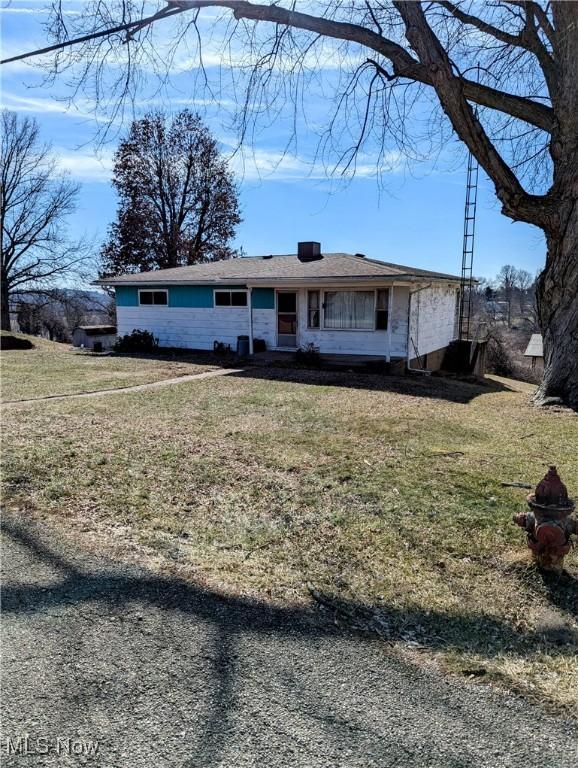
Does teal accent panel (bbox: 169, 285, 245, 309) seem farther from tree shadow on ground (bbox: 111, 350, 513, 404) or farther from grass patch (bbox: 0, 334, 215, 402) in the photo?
grass patch (bbox: 0, 334, 215, 402)

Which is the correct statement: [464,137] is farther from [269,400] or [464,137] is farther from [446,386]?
[446,386]

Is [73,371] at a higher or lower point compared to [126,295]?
lower

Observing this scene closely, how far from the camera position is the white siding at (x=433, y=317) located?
15.5 meters

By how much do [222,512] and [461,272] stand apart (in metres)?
17.9

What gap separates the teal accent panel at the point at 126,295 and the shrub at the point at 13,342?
12.3 feet

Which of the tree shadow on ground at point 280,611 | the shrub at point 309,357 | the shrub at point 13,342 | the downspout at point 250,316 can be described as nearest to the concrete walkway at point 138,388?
the shrub at point 309,357

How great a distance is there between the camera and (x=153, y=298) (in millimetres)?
18906

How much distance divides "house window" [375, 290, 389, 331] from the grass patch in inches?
202

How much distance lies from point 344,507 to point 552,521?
1628mm

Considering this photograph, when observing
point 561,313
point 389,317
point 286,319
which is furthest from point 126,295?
point 561,313

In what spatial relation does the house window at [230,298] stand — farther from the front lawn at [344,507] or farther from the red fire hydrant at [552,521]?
the red fire hydrant at [552,521]

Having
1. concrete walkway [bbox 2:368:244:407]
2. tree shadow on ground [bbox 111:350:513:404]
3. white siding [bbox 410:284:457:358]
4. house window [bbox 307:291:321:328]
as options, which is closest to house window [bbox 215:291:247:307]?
tree shadow on ground [bbox 111:350:513:404]

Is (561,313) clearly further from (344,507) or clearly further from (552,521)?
(552,521)

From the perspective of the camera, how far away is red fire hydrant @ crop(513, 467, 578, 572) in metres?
2.97
